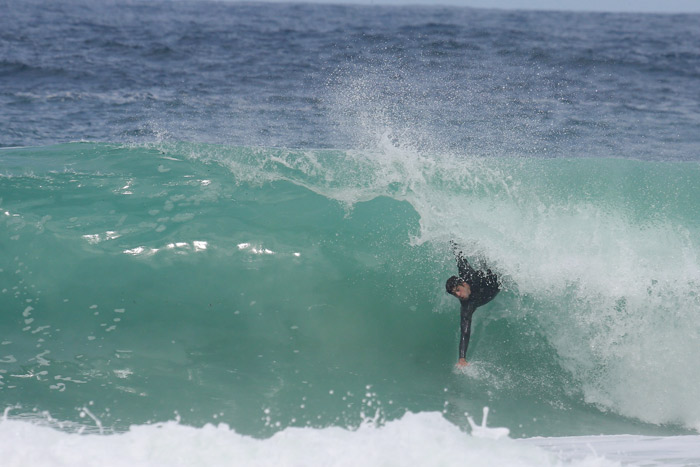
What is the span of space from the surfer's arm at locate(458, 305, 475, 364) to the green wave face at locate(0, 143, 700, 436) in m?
0.28

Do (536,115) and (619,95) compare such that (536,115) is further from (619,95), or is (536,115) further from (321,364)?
(321,364)

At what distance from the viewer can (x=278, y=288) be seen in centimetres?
723

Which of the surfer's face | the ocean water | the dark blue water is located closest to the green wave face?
the ocean water

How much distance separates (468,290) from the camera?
20.5 ft

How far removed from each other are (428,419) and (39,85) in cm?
1620

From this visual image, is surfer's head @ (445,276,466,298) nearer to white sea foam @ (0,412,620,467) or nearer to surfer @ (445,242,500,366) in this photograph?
surfer @ (445,242,500,366)

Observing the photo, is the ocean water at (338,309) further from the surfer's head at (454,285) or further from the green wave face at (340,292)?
the surfer's head at (454,285)

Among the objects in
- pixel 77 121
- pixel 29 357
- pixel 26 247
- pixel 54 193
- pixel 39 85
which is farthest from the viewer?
pixel 39 85

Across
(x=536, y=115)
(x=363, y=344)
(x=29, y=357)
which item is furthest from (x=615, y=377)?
(x=536, y=115)

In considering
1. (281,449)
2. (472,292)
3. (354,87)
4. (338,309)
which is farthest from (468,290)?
(354,87)

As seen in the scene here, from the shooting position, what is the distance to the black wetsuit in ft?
20.4

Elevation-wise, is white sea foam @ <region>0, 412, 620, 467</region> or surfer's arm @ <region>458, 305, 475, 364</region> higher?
white sea foam @ <region>0, 412, 620, 467</region>

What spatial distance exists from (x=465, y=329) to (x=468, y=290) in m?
0.36

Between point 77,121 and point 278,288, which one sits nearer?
point 278,288
